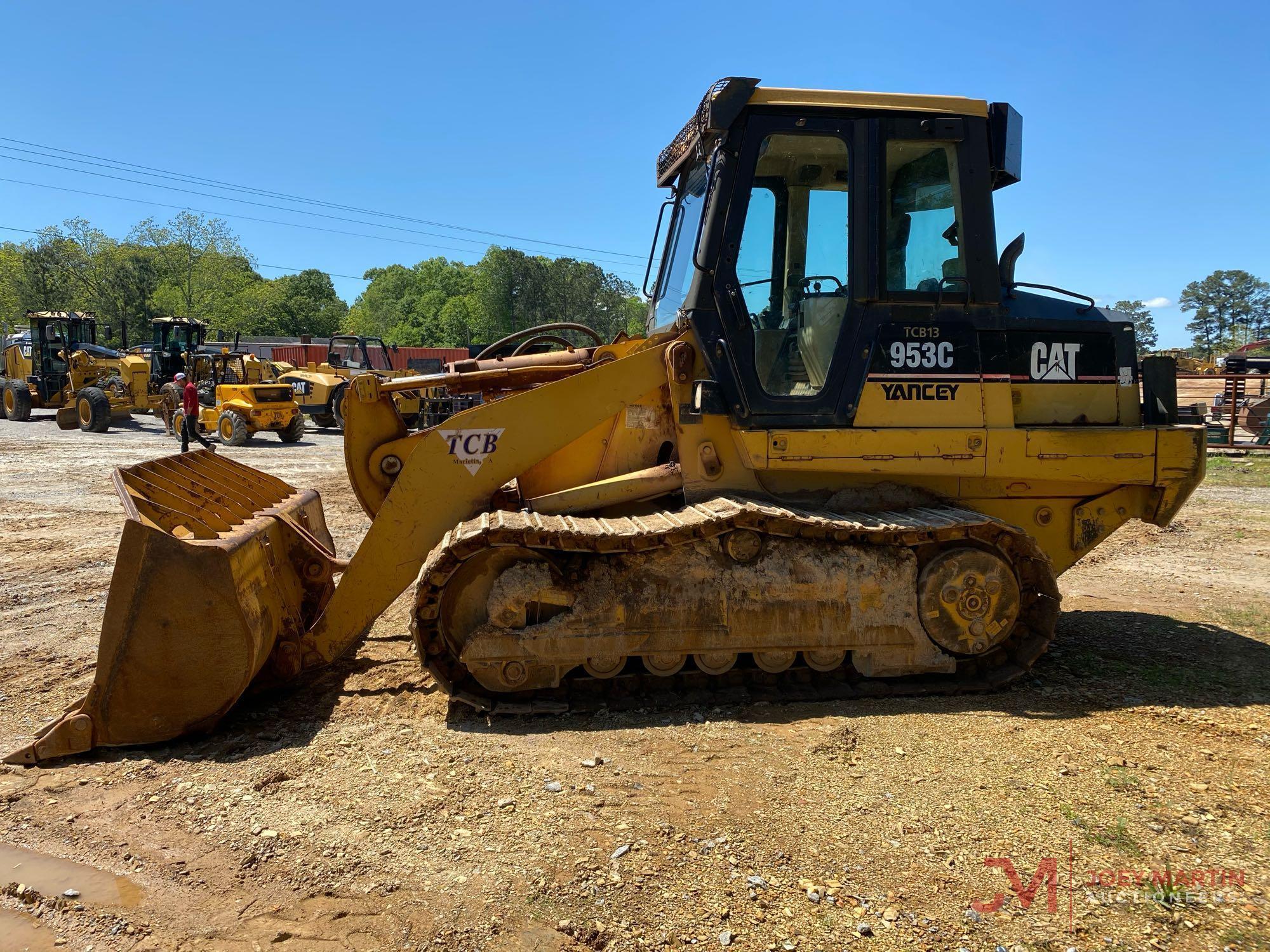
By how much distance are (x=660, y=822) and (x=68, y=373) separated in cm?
2828

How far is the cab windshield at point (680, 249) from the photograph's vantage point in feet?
16.6

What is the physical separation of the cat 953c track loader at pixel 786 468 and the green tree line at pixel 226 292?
40.6 meters

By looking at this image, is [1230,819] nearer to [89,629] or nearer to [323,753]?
[323,753]

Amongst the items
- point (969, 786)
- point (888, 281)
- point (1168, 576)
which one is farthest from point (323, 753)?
point (1168, 576)

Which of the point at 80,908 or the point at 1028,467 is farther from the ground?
the point at 1028,467

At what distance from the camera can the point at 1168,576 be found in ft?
25.6

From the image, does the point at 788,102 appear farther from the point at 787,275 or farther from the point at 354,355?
the point at 354,355

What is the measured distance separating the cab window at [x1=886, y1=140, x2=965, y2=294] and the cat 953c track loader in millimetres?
15

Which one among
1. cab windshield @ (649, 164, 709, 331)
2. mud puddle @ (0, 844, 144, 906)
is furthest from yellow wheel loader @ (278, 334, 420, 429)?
mud puddle @ (0, 844, 144, 906)

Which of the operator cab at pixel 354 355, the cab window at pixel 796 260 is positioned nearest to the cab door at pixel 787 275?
the cab window at pixel 796 260

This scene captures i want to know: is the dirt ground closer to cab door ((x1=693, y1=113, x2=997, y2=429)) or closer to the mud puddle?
the mud puddle

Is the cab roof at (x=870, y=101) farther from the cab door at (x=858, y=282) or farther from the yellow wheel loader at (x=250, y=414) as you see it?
the yellow wheel loader at (x=250, y=414)

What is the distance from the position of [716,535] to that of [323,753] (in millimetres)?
2216

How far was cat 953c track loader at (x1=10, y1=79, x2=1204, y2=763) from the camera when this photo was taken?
4508 mm
